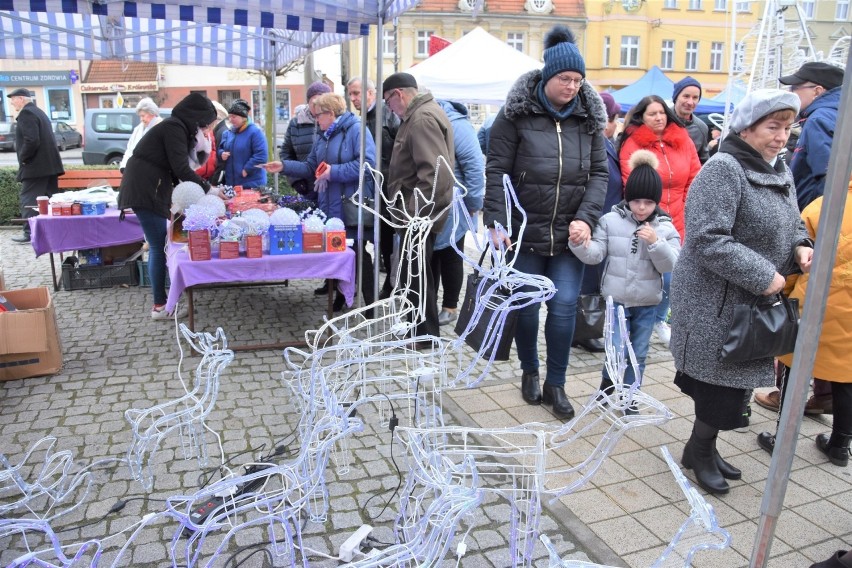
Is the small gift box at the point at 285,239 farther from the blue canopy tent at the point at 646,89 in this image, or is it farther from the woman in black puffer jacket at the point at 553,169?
the blue canopy tent at the point at 646,89

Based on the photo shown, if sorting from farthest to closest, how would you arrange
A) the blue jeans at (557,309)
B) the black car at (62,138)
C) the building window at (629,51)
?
the building window at (629,51) < the black car at (62,138) < the blue jeans at (557,309)

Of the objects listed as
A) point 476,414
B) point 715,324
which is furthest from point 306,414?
point 715,324

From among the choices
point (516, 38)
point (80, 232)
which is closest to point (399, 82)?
point (80, 232)

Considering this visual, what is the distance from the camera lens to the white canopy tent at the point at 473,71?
30.5ft

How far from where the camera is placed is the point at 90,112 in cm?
1886

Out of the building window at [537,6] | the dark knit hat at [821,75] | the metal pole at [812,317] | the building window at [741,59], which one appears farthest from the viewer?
the building window at [537,6]

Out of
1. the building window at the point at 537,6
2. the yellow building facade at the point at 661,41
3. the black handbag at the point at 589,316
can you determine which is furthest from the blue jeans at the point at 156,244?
the yellow building facade at the point at 661,41

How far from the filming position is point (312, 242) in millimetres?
4582

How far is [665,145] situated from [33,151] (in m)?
7.47

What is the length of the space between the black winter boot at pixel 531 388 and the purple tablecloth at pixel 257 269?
150 centimetres

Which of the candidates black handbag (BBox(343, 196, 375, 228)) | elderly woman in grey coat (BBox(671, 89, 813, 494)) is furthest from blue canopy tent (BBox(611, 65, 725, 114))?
elderly woman in grey coat (BBox(671, 89, 813, 494))

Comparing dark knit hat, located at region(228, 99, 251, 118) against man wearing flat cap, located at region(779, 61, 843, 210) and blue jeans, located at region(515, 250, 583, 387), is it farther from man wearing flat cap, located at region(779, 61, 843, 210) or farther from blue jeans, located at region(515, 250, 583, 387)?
man wearing flat cap, located at region(779, 61, 843, 210)

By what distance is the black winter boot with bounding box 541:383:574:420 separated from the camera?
3613mm

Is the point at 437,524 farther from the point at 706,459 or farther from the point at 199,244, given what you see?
the point at 199,244
